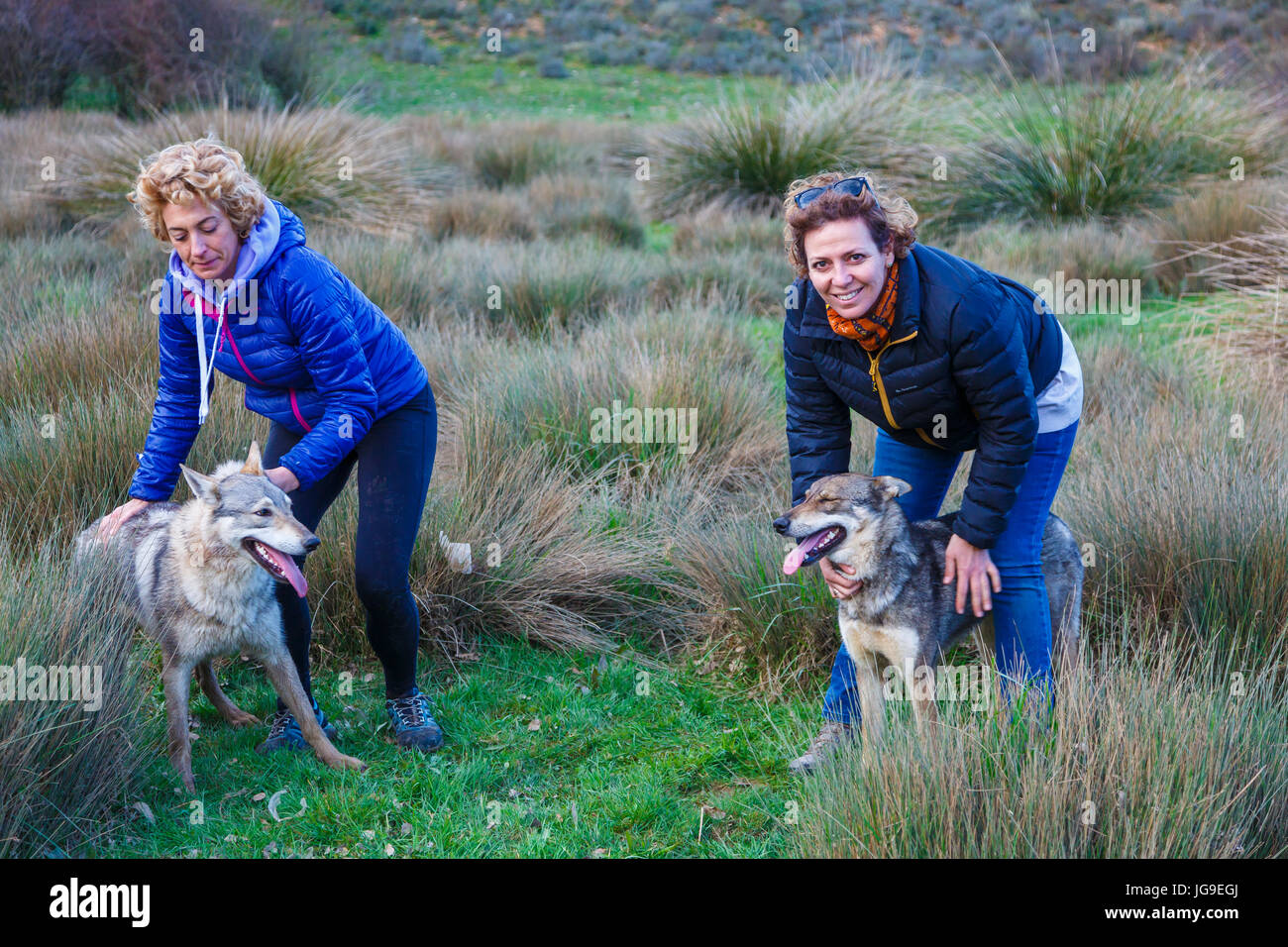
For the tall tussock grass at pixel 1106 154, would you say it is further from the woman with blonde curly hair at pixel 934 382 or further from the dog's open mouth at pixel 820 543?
the dog's open mouth at pixel 820 543

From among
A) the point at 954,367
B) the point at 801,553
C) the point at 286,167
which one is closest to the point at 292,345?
the point at 801,553

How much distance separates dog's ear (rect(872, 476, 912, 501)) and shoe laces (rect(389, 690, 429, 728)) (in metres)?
2.08

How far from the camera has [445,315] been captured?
9562 millimetres

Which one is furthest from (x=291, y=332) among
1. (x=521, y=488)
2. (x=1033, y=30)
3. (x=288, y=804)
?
(x=1033, y=30)

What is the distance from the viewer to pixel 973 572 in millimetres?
3750

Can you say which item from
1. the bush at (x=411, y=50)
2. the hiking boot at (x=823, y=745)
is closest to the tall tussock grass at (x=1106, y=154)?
the hiking boot at (x=823, y=745)

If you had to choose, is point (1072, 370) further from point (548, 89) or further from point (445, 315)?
point (548, 89)

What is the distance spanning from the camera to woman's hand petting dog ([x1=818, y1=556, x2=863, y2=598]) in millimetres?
3842

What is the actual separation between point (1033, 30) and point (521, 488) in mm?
37759

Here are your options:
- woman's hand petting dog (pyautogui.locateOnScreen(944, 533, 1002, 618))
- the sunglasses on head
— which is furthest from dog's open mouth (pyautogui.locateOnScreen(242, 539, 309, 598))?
woman's hand petting dog (pyautogui.locateOnScreen(944, 533, 1002, 618))

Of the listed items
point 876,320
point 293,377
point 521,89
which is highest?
point 521,89

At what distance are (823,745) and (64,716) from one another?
264 centimetres

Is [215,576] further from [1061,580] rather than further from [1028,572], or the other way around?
[1061,580]
